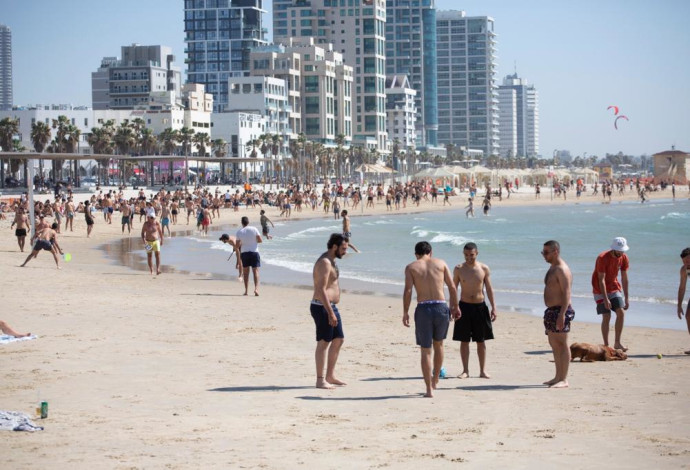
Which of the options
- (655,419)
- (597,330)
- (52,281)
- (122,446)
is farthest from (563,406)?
(52,281)

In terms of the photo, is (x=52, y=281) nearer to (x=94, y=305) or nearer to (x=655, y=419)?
(x=94, y=305)

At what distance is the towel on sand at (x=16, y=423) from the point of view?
7.43 meters

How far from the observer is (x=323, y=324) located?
9.07 meters

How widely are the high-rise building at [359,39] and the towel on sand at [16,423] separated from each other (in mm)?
147756

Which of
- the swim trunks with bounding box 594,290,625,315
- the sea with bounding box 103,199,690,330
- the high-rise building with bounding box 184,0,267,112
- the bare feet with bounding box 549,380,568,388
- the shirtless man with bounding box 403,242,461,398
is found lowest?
the sea with bounding box 103,199,690,330

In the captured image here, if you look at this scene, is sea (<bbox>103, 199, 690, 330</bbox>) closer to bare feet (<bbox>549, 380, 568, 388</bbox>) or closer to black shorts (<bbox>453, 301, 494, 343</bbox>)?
bare feet (<bbox>549, 380, 568, 388</bbox>)

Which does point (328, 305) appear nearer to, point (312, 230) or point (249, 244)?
point (249, 244)

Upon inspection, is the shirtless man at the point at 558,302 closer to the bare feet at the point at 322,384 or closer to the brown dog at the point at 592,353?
the brown dog at the point at 592,353

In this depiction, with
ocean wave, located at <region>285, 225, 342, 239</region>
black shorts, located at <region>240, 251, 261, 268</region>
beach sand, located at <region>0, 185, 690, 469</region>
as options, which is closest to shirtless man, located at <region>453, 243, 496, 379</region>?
beach sand, located at <region>0, 185, 690, 469</region>

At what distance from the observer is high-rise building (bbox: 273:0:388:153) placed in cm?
15825

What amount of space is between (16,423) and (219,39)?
17783 centimetres

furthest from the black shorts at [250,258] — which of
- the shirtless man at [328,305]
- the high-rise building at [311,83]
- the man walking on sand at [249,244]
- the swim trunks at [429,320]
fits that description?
the high-rise building at [311,83]

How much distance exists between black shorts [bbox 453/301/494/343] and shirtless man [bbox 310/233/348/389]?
1.17 meters


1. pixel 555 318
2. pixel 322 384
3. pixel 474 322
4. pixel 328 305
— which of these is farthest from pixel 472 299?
pixel 322 384
